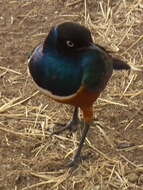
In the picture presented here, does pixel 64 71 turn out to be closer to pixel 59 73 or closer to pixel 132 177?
pixel 59 73

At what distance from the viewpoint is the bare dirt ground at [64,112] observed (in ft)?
11.1

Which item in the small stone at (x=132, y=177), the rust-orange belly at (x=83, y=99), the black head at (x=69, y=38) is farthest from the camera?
the small stone at (x=132, y=177)

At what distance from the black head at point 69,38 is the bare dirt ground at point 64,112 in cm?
81

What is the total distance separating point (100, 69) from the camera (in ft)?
10.2

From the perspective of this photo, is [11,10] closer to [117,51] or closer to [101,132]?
[117,51]

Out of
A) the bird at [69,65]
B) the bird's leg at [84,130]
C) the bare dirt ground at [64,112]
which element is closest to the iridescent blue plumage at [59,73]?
the bird at [69,65]

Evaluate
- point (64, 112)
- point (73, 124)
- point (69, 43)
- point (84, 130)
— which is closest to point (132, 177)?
point (84, 130)

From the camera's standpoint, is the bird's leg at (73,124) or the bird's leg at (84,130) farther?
the bird's leg at (73,124)

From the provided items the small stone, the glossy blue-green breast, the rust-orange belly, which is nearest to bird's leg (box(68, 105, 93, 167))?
the rust-orange belly

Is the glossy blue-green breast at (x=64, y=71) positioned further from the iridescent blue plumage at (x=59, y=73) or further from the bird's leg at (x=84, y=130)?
the bird's leg at (x=84, y=130)

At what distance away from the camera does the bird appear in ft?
9.63

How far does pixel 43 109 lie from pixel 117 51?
0.81 metres

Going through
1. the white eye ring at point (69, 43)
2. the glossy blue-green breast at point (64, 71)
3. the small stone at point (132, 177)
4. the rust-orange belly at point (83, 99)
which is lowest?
the small stone at point (132, 177)

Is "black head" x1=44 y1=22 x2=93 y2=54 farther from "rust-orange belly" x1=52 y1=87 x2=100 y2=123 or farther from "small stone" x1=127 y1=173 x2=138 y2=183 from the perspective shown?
"small stone" x1=127 y1=173 x2=138 y2=183
